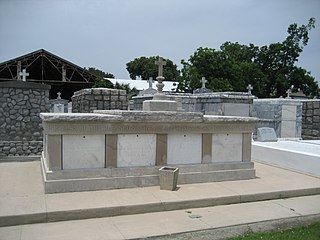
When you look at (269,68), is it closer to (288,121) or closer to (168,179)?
(288,121)

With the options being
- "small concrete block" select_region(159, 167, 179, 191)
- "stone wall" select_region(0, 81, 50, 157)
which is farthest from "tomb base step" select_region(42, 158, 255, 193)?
"stone wall" select_region(0, 81, 50, 157)

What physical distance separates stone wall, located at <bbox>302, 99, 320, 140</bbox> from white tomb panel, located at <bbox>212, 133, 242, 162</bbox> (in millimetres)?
8701

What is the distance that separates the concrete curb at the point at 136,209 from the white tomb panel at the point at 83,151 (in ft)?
4.36

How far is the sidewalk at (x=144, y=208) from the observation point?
4.60m

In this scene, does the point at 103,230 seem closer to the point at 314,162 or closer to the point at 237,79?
the point at 314,162

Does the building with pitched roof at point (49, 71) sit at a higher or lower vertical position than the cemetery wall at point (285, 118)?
higher

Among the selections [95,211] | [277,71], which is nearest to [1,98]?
[95,211]

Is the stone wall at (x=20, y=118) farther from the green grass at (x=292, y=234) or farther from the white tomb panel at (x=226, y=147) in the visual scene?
the green grass at (x=292, y=234)

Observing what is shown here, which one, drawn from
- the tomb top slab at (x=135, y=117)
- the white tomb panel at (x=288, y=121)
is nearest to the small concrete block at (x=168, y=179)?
the tomb top slab at (x=135, y=117)

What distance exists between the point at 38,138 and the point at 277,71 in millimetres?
36495

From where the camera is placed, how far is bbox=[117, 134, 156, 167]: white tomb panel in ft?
21.2

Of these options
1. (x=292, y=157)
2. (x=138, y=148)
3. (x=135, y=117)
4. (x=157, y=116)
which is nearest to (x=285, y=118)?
(x=292, y=157)

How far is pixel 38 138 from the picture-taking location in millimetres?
12211

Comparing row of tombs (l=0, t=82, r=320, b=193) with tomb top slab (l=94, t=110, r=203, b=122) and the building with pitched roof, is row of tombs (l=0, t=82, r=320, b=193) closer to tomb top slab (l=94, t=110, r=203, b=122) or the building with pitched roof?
tomb top slab (l=94, t=110, r=203, b=122)
